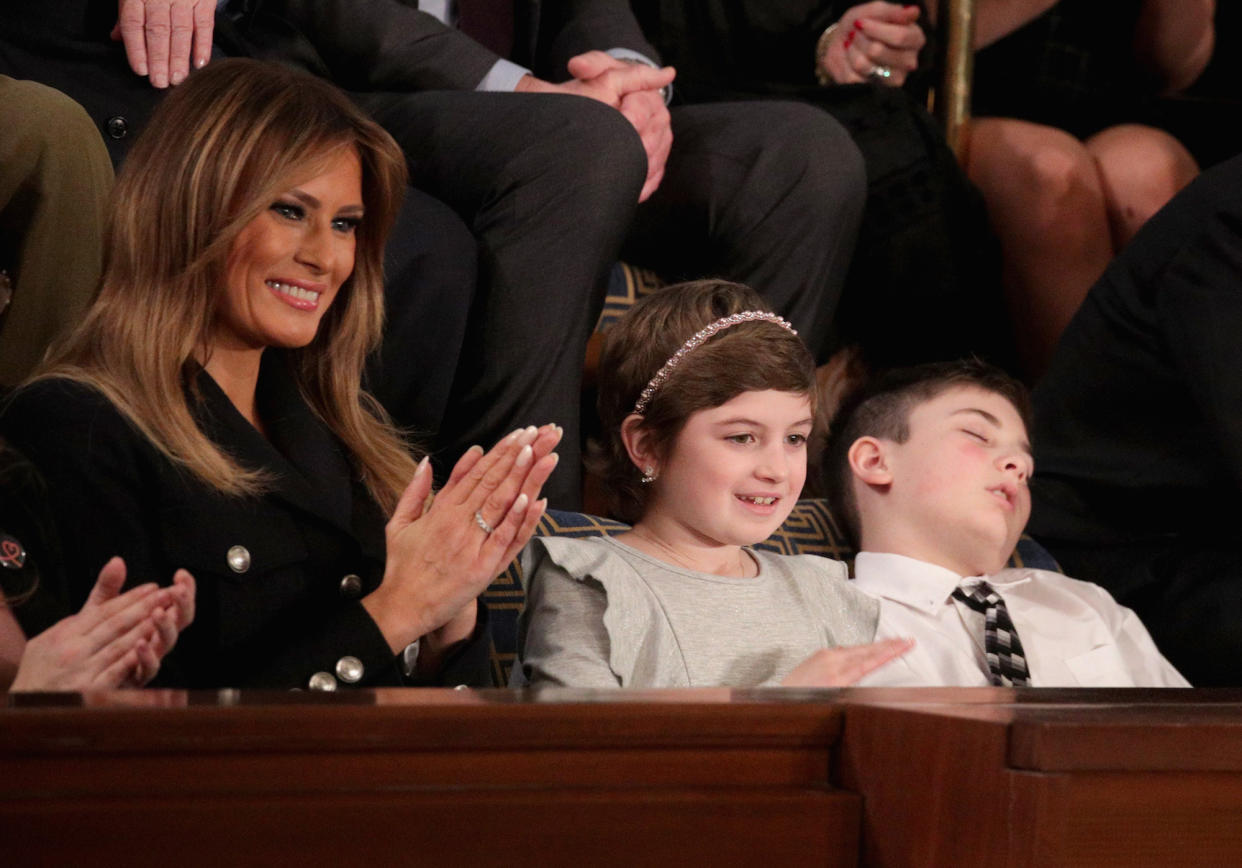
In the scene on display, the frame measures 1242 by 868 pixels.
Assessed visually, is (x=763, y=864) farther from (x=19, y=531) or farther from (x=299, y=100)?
(x=299, y=100)

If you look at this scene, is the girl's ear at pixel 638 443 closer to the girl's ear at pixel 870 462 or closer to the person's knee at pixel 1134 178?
the girl's ear at pixel 870 462

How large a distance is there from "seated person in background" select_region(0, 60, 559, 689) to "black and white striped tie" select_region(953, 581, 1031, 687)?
56cm

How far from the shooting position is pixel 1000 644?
60.6 inches

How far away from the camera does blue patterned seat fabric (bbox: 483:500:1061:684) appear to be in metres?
1.49

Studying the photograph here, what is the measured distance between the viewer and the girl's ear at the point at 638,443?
1492 millimetres

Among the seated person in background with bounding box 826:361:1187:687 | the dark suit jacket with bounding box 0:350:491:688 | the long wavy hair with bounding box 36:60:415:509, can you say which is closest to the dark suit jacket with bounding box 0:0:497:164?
the long wavy hair with bounding box 36:60:415:509

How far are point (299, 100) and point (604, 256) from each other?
0.48 m

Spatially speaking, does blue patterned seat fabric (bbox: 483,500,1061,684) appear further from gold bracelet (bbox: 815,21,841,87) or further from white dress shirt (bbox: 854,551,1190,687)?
gold bracelet (bbox: 815,21,841,87)

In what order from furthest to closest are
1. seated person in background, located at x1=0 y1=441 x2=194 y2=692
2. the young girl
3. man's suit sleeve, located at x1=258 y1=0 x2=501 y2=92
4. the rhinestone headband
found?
man's suit sleeve, located at x1=258 y1=0 x2=501 y2=92, the rhinestone headband, the young girl, seated person in background, located at x1=0 y1=441 x2=194 y2=692

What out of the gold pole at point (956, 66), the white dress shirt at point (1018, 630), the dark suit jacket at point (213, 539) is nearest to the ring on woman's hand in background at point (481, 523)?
the dark suit jacket at point (213, 539)

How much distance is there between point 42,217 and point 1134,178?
1.73 metres

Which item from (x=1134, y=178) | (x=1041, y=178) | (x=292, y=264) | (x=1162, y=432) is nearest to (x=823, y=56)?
(x=1041, y=178)

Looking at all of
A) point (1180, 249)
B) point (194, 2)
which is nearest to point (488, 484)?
point (194, 2)

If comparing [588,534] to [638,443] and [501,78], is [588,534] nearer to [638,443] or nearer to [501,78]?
[638,443]
